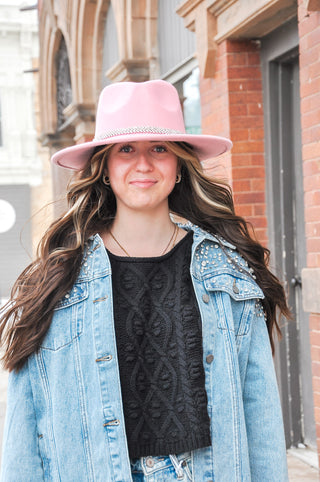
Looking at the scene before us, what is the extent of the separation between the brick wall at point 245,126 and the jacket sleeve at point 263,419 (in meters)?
3.24

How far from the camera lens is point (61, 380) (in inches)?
81.5

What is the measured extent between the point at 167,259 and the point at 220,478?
688 mm

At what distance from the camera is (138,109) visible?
2246 mm

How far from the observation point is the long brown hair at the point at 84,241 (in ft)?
6.86

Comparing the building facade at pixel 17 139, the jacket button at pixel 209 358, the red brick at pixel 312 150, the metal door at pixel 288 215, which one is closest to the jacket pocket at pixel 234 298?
the jacket button at pixel 209 358

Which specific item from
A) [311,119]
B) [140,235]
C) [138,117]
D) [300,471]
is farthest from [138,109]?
[300,471]

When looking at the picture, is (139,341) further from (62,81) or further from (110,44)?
(62,81)

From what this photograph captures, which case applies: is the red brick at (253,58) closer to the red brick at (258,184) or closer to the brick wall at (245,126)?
the brick wall at (245,126)

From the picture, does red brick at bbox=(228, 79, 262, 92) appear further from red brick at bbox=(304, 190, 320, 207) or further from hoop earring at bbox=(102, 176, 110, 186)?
hoop earring at bbox=(102, 176, 110, 186)

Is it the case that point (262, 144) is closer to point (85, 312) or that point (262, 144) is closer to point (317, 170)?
point (317, 170)

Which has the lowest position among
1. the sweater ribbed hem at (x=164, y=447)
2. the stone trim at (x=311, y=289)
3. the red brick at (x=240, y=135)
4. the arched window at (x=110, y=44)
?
the sweater ribbed hem at (x=164, y=447)

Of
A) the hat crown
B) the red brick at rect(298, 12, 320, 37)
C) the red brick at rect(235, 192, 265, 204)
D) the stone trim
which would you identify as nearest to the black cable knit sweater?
the hat crown

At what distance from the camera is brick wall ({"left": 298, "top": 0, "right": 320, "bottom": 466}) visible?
4059mm

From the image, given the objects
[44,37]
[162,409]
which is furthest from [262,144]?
[44,37]
